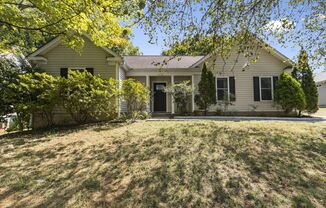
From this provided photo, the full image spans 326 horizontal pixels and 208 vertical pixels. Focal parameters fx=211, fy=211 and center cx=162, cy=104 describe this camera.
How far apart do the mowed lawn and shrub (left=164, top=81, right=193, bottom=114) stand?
5.31 m

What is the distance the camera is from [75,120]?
9.37 metres

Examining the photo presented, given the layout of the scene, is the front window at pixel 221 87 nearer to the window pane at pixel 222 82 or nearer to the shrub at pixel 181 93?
the window pane at pixel 222 82

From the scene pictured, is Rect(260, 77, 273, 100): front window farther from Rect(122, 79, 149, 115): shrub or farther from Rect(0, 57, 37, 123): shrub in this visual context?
Rect(0, 57, 37, 123): shrub

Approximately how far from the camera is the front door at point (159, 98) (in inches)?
536

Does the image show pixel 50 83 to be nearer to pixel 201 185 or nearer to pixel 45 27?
pixel 45 27

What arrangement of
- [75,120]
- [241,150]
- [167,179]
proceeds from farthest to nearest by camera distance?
[75,120] < [241,150] < [167,179]

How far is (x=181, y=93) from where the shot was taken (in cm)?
1188

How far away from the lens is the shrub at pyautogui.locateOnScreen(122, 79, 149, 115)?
9438 millimetres

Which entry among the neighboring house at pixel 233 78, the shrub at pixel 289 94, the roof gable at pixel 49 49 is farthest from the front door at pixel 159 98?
the shrub at pixel 289 94

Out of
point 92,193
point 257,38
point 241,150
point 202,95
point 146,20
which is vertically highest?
point 146,20

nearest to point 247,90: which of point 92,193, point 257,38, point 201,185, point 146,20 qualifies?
point 257,38

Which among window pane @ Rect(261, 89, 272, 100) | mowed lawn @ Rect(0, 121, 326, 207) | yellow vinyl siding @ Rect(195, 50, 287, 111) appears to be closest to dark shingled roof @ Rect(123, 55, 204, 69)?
yellow vinyl siding @ Rect(195, 50, 287, 111)

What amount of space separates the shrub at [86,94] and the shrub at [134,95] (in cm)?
43

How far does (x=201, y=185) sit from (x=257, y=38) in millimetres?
4662
